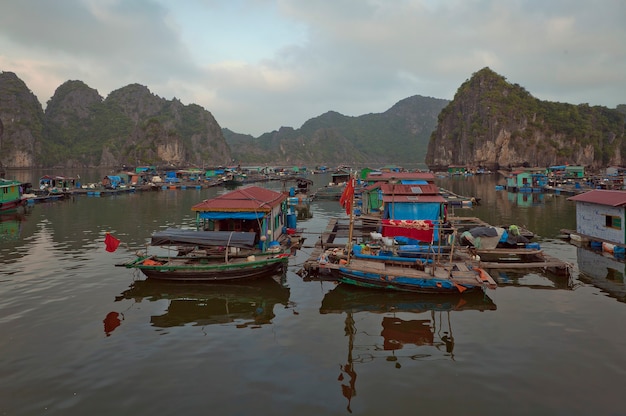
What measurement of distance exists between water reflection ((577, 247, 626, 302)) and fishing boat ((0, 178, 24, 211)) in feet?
184

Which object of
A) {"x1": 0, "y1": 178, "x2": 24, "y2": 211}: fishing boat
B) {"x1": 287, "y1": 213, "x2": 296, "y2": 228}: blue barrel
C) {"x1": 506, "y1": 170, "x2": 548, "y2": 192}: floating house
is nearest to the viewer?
{"x1": 287, "y1": 213, "x2": 296, "y2": 228}: blue barrel

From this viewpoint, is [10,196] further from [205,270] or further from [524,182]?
[524,182]

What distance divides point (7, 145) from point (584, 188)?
763ft

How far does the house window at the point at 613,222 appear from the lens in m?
23.1

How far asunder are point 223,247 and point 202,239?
43.6 inches

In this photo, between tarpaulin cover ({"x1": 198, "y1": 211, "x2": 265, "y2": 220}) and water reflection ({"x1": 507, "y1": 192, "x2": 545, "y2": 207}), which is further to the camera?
water reflection ({"x1": 507, "y1": 192, "x2": 545, "y2": 207})

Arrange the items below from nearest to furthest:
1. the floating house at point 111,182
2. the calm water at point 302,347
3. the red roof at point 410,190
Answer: the calm water at point 302,347 < the red roof at point 410,190 < the floating house at point 111,182

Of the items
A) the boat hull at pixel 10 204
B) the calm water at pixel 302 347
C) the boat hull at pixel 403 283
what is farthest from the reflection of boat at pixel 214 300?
the boat hull at pixel 10 204

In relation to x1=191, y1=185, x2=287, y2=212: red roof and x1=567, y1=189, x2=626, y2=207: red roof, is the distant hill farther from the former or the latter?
x1=191, y1=185, x2=287, y2=212: red roof

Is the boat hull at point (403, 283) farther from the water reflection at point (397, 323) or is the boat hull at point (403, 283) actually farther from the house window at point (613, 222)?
the house window at point (613, 222)

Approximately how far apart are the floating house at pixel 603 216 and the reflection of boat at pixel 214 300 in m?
20.7

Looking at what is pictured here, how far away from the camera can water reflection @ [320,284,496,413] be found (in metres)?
11.8

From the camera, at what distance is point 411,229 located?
69.0ft

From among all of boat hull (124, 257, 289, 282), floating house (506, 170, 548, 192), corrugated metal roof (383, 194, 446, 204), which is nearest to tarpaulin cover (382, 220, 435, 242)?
corrugated metal roof (383, 194, 446, 204)
